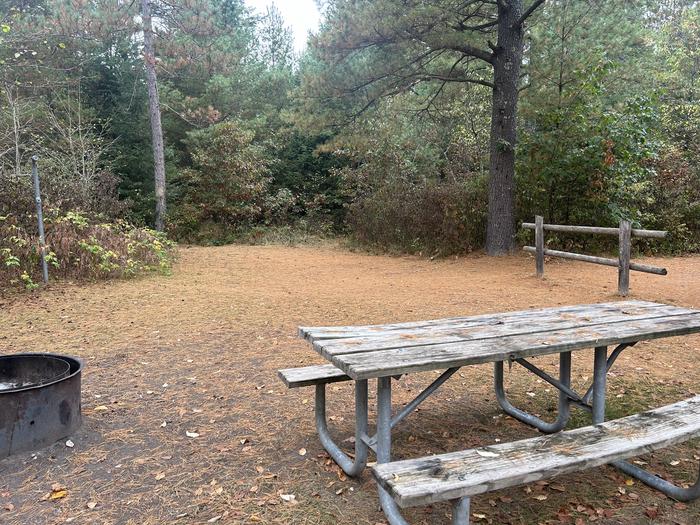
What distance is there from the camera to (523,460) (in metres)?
1.90

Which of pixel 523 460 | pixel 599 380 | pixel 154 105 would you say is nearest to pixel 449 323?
pixel 599 380

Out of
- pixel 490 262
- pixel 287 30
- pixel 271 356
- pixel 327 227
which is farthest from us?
pixel 287 30

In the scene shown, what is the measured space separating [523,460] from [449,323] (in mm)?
1029

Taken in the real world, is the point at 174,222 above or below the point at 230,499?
above

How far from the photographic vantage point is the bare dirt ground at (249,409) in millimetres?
2395

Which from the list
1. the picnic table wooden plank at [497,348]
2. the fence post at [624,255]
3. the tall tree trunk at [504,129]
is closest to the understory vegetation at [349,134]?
the tall tree trunk at [504,129]

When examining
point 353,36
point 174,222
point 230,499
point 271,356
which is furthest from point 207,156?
point 230,499

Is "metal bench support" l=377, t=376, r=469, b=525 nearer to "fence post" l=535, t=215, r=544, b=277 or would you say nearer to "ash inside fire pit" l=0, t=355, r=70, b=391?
"ash inside fire pit" l=0, t=355, r=70, b=391

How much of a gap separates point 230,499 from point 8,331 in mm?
4153

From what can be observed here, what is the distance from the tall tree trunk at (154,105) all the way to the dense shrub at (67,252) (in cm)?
550

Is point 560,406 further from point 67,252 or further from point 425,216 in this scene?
point 425,216

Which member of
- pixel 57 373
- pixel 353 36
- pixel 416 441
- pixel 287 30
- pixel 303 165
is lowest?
pixel 416 441

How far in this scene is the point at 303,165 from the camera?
A: 19.3 m

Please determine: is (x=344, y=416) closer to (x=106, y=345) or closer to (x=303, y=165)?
(x=106, y=345)
